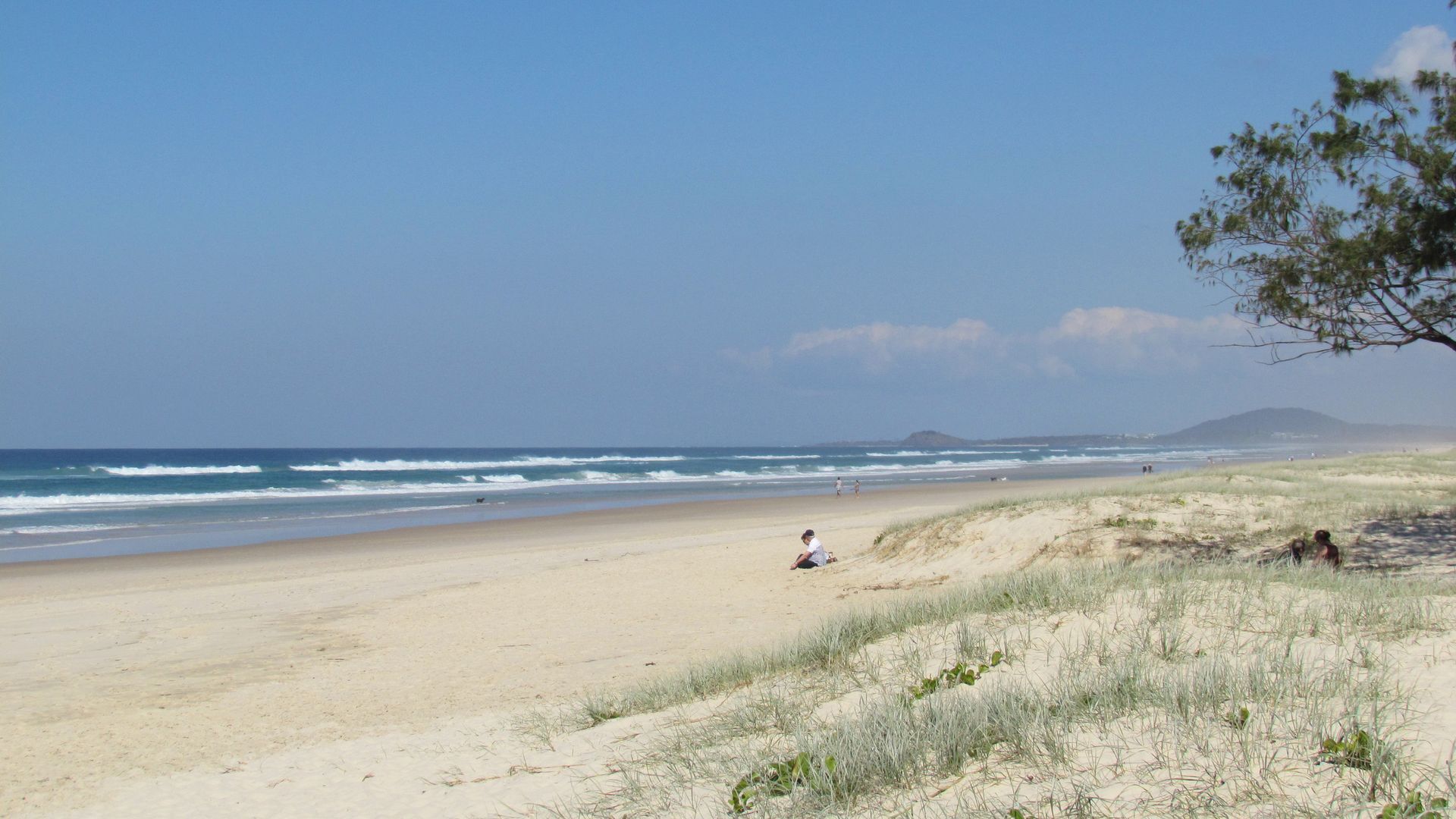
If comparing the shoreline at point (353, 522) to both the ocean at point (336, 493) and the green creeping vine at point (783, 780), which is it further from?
the green creeping vine at point (783, 780)

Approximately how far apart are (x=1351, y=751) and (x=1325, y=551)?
8219 millimetres

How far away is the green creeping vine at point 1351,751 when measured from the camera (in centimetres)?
389

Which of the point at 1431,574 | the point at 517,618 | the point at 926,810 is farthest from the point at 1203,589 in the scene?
the point at 517,618

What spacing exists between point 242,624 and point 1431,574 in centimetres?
1404

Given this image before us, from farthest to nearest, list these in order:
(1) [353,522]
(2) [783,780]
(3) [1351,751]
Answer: (1) [353,522] → (2) [783,780] → (3) [1351,751]

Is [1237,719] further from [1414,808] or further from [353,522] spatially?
[353,522]

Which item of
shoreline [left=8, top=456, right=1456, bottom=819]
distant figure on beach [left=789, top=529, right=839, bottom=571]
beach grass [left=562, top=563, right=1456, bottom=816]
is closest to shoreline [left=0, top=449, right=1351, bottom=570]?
shoreline [left=8, top=456, right=1456, bottom=819]

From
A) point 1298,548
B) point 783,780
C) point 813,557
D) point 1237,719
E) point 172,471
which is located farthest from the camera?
point 172,471

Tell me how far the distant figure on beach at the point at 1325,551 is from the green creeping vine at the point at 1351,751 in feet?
25.5

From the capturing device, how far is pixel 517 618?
12.7 metres

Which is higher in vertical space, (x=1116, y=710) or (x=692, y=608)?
(x=1116, y=710)

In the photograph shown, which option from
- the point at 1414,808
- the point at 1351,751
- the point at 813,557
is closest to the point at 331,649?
the point at 813,557

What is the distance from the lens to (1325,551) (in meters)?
11.0

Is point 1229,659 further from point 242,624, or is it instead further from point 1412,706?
point 242,624
